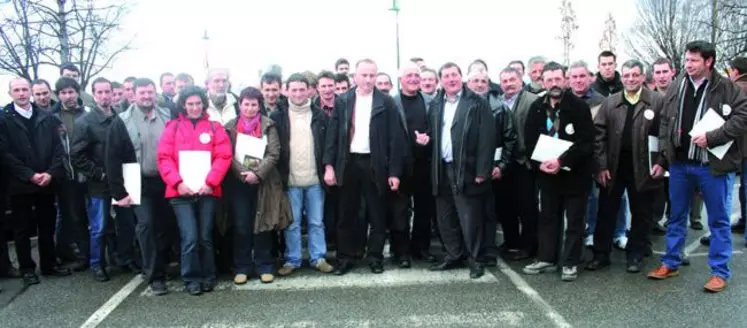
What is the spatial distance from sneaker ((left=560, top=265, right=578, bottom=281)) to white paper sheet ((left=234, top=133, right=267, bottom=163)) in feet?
10.3

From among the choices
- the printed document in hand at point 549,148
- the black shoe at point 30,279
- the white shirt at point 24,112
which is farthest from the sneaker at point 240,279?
the printed document in hand at point 549,148

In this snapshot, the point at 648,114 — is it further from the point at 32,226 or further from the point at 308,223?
the point at 32,226

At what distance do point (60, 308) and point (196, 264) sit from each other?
3.95 ft

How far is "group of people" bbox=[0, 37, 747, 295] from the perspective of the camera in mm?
5352

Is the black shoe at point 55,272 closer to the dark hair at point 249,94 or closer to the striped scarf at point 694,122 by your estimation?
the dark hair at point 249,94

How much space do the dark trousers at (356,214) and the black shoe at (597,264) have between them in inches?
84.2

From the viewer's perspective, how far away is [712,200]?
5.17m

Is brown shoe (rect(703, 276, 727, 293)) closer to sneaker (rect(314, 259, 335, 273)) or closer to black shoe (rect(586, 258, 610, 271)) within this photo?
black shoe (rect(586, 258, 610, 271))

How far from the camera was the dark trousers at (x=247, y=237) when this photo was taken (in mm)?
5684

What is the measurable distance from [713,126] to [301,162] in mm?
3830

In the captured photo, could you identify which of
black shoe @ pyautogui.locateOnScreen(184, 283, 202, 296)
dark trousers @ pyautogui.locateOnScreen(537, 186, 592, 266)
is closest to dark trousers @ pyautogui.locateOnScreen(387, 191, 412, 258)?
dark trousers @ pyautogui.locateOnScreen(537, 186, 592, 266)

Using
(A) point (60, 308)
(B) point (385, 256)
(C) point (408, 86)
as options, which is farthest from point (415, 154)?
(A) point (60, 308)

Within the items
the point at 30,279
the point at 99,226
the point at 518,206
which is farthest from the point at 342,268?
the point at 30,279

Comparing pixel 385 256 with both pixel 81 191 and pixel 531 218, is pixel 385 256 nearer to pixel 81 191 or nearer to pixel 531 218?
pixel 531 218
